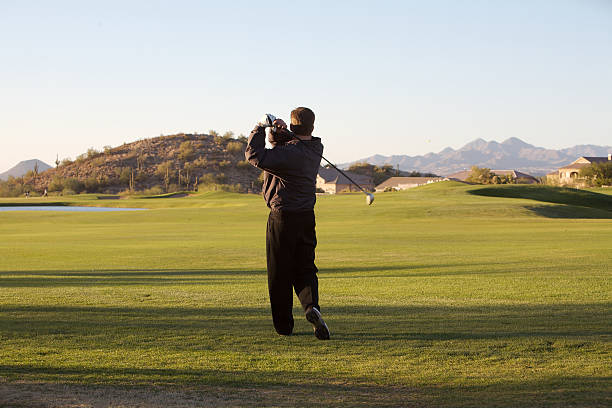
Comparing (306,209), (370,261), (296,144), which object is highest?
(296,144)

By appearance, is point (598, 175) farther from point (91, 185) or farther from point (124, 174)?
point (124, 174)

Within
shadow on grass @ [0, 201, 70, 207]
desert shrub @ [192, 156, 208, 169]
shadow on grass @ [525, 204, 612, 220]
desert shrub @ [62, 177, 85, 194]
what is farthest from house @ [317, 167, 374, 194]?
shadow on grass @ [525, 204, 612, 220]

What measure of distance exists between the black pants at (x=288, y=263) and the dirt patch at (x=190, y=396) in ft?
7.32

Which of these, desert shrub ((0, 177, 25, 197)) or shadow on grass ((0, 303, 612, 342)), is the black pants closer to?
shadow on grass ((0, 303, 612, 342))

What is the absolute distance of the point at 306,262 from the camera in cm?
818

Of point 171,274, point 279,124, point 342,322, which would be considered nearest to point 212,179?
point 171,274

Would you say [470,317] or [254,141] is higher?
[254,141]

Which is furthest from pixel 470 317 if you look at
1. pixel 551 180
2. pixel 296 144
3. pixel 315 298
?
pixel 551 180

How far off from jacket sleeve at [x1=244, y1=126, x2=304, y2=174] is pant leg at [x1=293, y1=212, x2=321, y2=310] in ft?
1.99

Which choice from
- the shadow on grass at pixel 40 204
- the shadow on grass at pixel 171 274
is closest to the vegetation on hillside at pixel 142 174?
the shadow on grass at pixel 40 204

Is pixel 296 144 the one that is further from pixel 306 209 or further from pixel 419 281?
pixel 419 281

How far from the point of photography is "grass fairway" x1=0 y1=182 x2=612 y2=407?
579 centimetres

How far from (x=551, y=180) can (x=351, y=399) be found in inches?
5645

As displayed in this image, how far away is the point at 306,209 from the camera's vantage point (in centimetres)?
813
